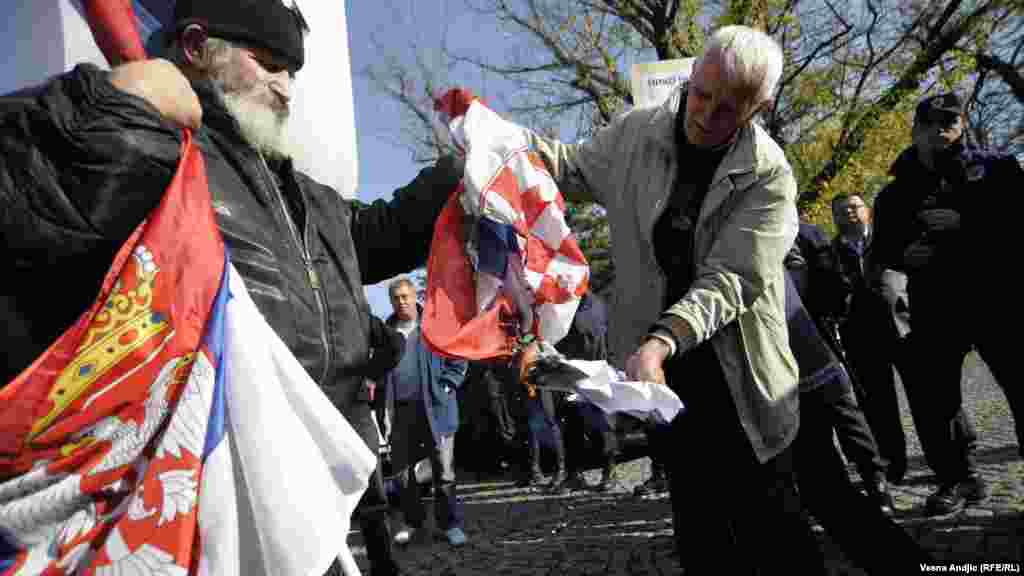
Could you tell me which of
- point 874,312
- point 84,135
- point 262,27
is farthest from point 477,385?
point 84,135

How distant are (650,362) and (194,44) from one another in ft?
4.14

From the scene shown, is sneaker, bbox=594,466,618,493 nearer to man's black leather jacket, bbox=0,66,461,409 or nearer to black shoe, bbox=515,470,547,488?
black shoe, bbox=515,470,547,488

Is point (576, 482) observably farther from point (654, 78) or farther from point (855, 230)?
point (654, 78)

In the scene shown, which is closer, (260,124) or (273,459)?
(273,459)

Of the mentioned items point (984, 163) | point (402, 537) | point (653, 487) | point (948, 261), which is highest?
point (984, 163)

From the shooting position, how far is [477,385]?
23.8 feet

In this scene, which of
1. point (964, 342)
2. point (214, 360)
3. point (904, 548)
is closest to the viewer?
point (214, 360)

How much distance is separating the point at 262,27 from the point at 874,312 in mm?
3899

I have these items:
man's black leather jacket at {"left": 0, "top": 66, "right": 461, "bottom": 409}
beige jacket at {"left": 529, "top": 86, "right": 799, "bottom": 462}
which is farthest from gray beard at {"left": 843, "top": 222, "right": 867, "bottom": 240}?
man's black leather jacket at {"left": 0, "top": 66, "right": 461, "bottom": 409}

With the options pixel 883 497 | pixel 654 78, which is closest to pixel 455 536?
pixel 883 497

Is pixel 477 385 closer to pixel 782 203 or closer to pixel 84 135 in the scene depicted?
pixel 782 203

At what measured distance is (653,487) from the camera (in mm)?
5293

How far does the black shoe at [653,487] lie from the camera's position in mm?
5266

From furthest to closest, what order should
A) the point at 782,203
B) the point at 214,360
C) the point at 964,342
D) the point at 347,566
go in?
1. the point at 964,342
2. the point at 782,203
3. the point at 347,566
4. the point at 214,360
